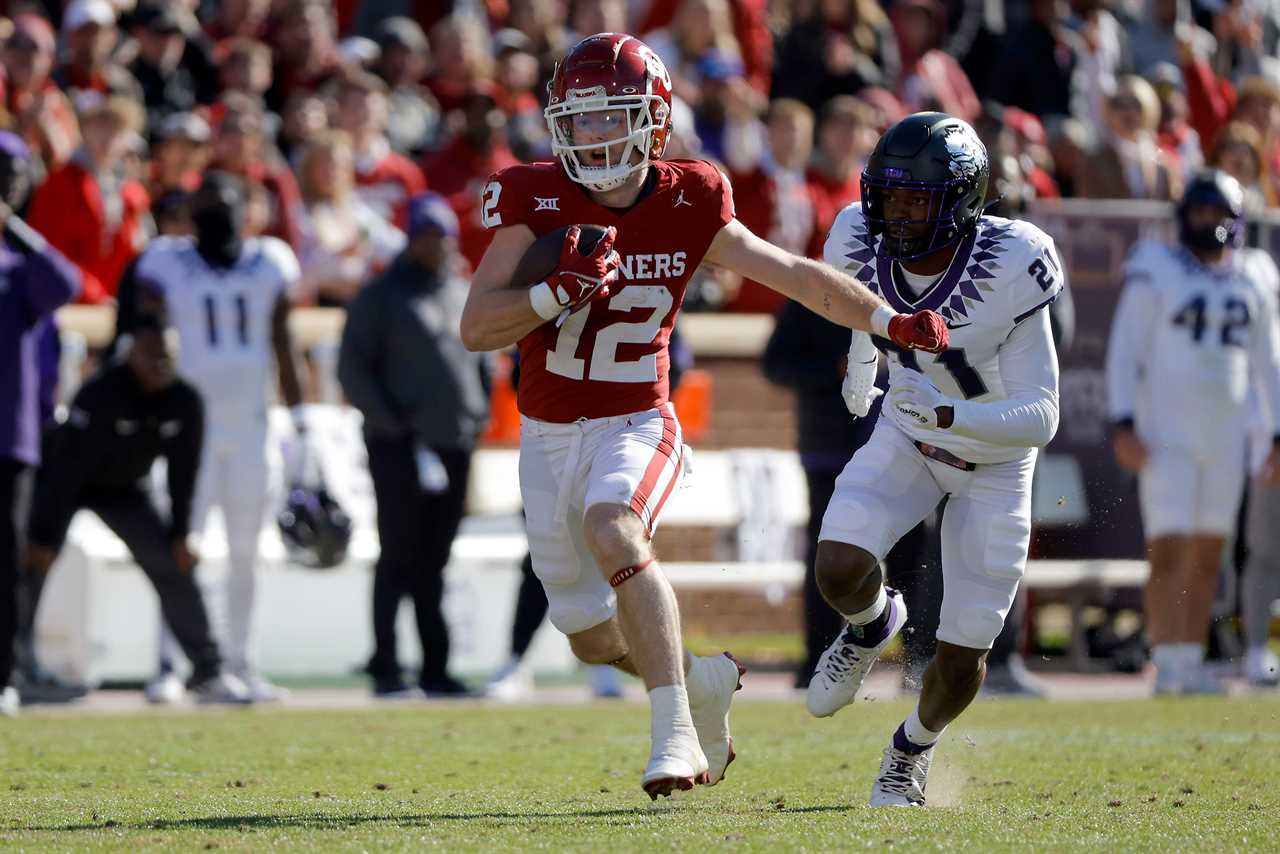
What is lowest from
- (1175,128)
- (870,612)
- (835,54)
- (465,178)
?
(870,612)

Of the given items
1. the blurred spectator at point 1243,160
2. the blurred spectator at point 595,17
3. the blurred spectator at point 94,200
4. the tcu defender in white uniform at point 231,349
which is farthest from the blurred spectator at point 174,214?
the blurred spectator at point 1243,160

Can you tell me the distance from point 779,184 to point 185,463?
4.44m

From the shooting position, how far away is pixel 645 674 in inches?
219

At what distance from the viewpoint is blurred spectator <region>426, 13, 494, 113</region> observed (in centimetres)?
1318

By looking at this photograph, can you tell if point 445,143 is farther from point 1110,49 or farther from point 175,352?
point 1110,49

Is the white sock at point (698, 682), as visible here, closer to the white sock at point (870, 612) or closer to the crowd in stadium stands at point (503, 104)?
the white sock at point (870, 612)

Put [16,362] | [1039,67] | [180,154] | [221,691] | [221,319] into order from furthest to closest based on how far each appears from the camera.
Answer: [1039,67]
[180,154]
[221,319]
[221,691]
[16,362]

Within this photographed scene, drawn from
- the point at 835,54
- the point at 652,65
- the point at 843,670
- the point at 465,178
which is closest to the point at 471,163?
the point at 465,178

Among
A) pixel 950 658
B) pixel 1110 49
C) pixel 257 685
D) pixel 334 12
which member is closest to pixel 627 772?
pixel 950 658

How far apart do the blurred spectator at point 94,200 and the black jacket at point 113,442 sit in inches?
62.9

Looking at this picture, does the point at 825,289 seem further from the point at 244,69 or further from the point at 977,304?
the point at 244,69

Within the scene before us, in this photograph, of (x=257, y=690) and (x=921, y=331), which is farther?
(x=257, y=690)

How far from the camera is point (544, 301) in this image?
556 cm

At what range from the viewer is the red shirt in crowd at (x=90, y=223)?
36.2 feet
